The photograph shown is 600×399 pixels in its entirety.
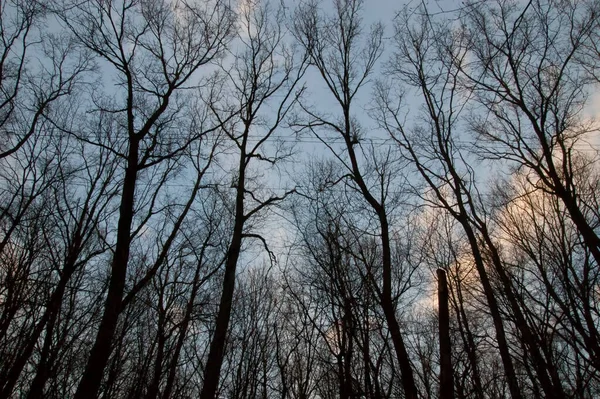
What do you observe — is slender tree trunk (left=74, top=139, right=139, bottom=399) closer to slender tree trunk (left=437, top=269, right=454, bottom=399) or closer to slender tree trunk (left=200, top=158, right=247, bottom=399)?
slender tree trunk (left=200, top=158, right=247, bottom=399)

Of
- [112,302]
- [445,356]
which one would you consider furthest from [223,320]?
[445,356]

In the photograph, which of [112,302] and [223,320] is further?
[223,320]

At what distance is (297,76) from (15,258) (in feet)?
28.4

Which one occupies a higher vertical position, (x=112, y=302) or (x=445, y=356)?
(x=112, y=302)

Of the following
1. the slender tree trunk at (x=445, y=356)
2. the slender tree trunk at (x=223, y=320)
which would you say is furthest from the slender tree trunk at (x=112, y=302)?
the slender tree trunk at (x=445, y=356)

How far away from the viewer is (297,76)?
10.5 metres

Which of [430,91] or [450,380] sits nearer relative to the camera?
[450,380]

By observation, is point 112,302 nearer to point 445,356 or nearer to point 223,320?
point 223,320

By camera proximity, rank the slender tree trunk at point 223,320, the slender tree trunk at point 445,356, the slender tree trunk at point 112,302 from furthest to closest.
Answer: the slender tree trunk at point 223,320, the slender tree trunk at point 112,302, the slender tree trunk at point 445,356

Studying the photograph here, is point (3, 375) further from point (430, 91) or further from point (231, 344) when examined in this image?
point (430, 91)

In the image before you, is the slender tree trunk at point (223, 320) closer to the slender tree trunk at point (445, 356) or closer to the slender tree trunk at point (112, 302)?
the slender tree trunk at point (112, 302)

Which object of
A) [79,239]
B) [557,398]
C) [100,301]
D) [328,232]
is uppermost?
[328,232]

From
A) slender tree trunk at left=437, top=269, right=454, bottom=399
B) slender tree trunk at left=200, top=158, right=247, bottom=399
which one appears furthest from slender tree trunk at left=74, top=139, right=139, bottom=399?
slender tree trunk at left=437, top=269, right=454, bottom=399

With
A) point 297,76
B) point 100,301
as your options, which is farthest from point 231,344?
point 297,76
